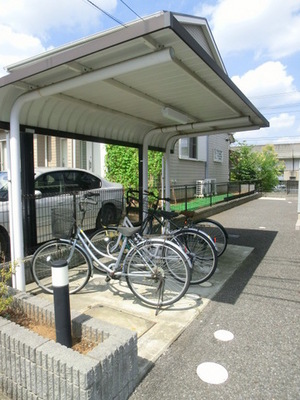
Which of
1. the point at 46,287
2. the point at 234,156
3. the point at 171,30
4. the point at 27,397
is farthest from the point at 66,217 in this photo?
the point at 234,156

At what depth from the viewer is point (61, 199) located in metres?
4.79

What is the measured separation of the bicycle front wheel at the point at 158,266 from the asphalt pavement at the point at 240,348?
1.51ft

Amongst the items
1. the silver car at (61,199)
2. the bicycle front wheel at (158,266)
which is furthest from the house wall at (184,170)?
the bicycle front wheel at (158,266)

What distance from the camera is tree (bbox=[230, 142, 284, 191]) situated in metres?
21.7

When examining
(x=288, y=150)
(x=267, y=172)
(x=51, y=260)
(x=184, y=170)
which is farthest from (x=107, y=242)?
(x=288, y=150)

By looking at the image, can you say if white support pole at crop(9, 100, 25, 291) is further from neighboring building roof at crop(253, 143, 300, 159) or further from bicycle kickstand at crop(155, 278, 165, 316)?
neighboring building roof at crop(253, 143, 300, 159)

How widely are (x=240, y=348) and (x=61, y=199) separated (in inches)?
136

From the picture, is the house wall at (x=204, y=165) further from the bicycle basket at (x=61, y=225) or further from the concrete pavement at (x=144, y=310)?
the bicycle basket at (x=61, y=225)

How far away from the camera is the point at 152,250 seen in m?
3.32

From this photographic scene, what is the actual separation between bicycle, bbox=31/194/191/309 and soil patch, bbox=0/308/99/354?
2.44 feet

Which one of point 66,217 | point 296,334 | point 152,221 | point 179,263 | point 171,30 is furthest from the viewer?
point 152,221

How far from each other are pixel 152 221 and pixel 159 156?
6763 millimetres

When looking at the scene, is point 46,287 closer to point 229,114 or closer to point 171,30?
point 171,30

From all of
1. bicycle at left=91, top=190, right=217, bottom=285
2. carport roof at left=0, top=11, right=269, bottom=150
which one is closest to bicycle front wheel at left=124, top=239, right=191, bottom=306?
bicycle at left=91, top=190, right=217, bottom=285
